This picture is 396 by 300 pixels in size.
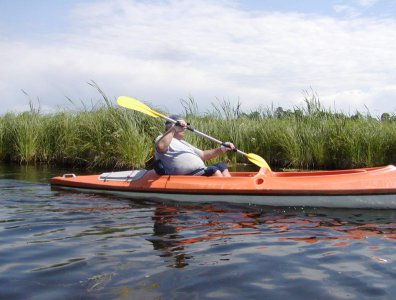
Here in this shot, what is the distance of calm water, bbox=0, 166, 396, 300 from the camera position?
9.25 feet

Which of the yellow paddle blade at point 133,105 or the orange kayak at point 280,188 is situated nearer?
the orange kayak at point 280,188

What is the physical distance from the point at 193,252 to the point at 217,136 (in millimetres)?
6853

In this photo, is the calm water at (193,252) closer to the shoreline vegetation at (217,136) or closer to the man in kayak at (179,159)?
the man in kayak at (179,159)

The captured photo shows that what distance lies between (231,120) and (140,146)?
102 inches

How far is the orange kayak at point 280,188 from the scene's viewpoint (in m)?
5.22

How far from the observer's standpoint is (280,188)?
17.9 feet

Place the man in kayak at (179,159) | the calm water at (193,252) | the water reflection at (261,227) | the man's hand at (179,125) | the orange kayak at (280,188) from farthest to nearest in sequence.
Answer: the man in kayak at (179,159), the man's hand at (179,125), the orange kayak at (280,188), the water reflection at (261,227), the calm water at (193,252)

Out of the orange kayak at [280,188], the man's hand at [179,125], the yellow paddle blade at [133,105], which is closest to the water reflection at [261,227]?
the orange kayak at [280,188]

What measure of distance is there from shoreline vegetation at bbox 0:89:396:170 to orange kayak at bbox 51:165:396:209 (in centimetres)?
285

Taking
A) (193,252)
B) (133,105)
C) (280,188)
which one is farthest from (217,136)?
(193,252)

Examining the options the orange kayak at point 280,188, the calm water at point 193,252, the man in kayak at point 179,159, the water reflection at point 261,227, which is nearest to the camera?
the calm water at point 193,252

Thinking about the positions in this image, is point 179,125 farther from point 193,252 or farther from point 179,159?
point 193,252

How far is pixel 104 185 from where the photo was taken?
660 centimetres

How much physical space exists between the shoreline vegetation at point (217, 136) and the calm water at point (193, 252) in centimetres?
380
